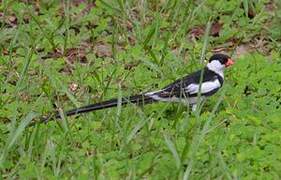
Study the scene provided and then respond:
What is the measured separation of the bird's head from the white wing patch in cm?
18

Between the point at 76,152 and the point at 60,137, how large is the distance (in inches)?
8.3

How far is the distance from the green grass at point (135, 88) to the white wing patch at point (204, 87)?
0.08m

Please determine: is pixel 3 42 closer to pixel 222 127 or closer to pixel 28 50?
pixel 28 50

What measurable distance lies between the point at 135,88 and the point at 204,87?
2.10 ft

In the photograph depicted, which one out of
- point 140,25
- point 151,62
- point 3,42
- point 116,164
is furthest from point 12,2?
point 116,164

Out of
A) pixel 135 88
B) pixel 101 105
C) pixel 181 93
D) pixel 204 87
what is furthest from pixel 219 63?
pixel 101 105

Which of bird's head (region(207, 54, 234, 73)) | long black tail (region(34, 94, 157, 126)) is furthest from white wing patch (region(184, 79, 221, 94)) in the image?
long black tail (region(34, 94, 157, 126))

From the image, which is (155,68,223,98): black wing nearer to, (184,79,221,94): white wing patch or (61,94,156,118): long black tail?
(184,79,221,94): white wing patch

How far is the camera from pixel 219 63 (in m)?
6.49

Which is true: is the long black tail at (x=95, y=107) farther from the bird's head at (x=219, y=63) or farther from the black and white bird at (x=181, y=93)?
the bird's head at (x=219, y=63)

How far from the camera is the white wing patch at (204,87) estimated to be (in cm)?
615

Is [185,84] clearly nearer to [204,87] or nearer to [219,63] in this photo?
[204,87]

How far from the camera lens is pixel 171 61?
23.0 feet

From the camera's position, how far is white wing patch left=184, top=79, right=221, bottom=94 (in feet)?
20.2
